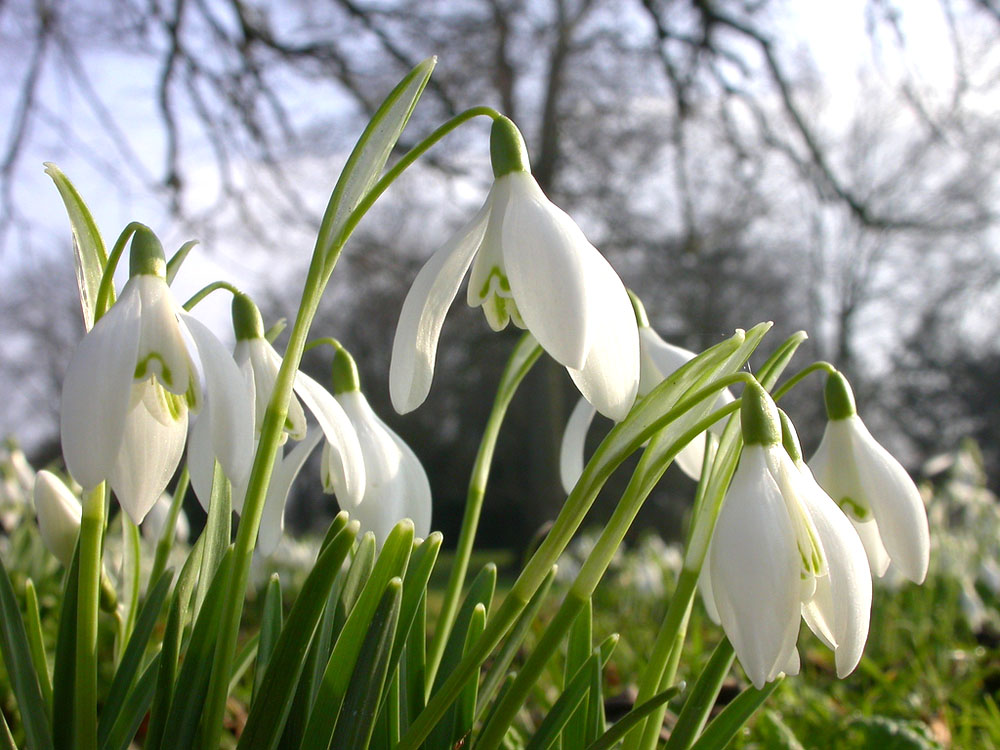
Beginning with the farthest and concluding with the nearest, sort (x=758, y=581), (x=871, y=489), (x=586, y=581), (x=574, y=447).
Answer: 1. (x=574, y=447)
2. (x=871, y=489)
3. (x=586, y=581)
4. (x=758, y=581)

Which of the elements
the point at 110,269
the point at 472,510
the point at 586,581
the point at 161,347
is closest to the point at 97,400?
the point at 161,347

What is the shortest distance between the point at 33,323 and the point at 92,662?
12.1 m

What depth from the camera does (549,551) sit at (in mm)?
711

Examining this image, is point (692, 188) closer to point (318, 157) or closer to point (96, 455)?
point (318, 157)

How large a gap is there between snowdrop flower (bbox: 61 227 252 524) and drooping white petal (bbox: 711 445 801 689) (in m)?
0.37

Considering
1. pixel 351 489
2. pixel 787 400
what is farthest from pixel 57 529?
pixel 787 400

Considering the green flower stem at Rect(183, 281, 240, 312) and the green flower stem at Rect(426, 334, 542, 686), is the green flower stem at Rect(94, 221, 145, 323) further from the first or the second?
the green flower stem at Rect(426, 334, 542, 686)

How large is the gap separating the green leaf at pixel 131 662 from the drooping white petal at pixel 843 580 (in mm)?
659

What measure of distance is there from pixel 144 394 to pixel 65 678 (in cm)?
34

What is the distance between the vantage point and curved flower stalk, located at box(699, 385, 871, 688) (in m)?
0.64

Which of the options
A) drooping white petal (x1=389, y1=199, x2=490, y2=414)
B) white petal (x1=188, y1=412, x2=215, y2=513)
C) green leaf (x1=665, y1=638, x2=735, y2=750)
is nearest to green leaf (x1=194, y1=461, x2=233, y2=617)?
white petal (x1=188, y1=412, x2=215, y2=513)

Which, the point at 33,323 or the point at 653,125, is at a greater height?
the point at 653,125

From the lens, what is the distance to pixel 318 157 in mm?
6863

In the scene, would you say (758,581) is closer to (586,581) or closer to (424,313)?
(586,581)
